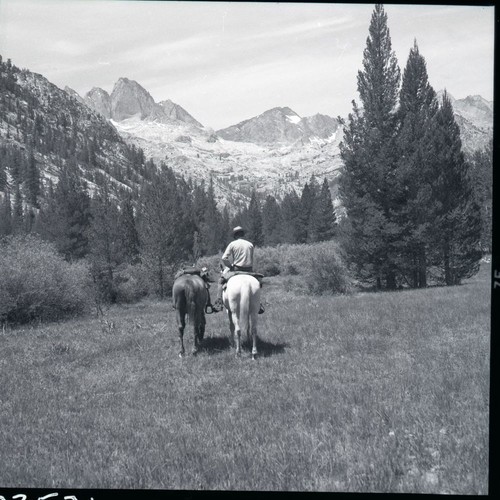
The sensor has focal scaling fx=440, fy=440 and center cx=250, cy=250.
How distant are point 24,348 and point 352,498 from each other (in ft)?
41.0

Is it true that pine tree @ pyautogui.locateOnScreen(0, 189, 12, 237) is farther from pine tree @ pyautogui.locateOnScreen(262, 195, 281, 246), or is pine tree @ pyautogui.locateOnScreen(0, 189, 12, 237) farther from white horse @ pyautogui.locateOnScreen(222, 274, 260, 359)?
white horse @ pyautogui.locateOnScreen(222, 274, 260, 359)

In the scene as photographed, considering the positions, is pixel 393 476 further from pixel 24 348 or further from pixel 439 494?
pixel 24 348

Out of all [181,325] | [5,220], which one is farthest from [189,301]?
[5,220]

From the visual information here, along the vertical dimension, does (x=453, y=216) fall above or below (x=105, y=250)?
above

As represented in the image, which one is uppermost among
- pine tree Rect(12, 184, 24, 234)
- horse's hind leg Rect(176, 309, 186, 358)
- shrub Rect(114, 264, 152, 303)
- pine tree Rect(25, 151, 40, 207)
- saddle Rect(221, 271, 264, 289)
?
pine tree Rect(25, 151, 40, 207)

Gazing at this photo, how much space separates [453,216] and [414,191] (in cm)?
297

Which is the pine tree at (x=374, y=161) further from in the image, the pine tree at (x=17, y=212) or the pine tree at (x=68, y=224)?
the pine tree at (x=17, y=212)

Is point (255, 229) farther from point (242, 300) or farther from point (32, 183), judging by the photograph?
point (32, 183)

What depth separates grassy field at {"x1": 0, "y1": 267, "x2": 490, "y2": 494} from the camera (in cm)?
541

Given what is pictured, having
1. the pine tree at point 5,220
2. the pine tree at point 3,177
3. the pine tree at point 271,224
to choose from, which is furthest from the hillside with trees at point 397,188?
the pine tree at point 3,177

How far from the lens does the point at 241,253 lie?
1164cm

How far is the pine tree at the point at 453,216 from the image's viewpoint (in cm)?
2886

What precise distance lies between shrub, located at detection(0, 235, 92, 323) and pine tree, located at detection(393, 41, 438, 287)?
847 inches

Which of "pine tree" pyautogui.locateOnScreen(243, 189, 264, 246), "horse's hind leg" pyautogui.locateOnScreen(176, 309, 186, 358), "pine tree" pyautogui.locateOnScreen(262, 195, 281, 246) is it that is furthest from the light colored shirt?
"pine tree" pyautogui.locateOnScreen(262, 195, 281, 246)
